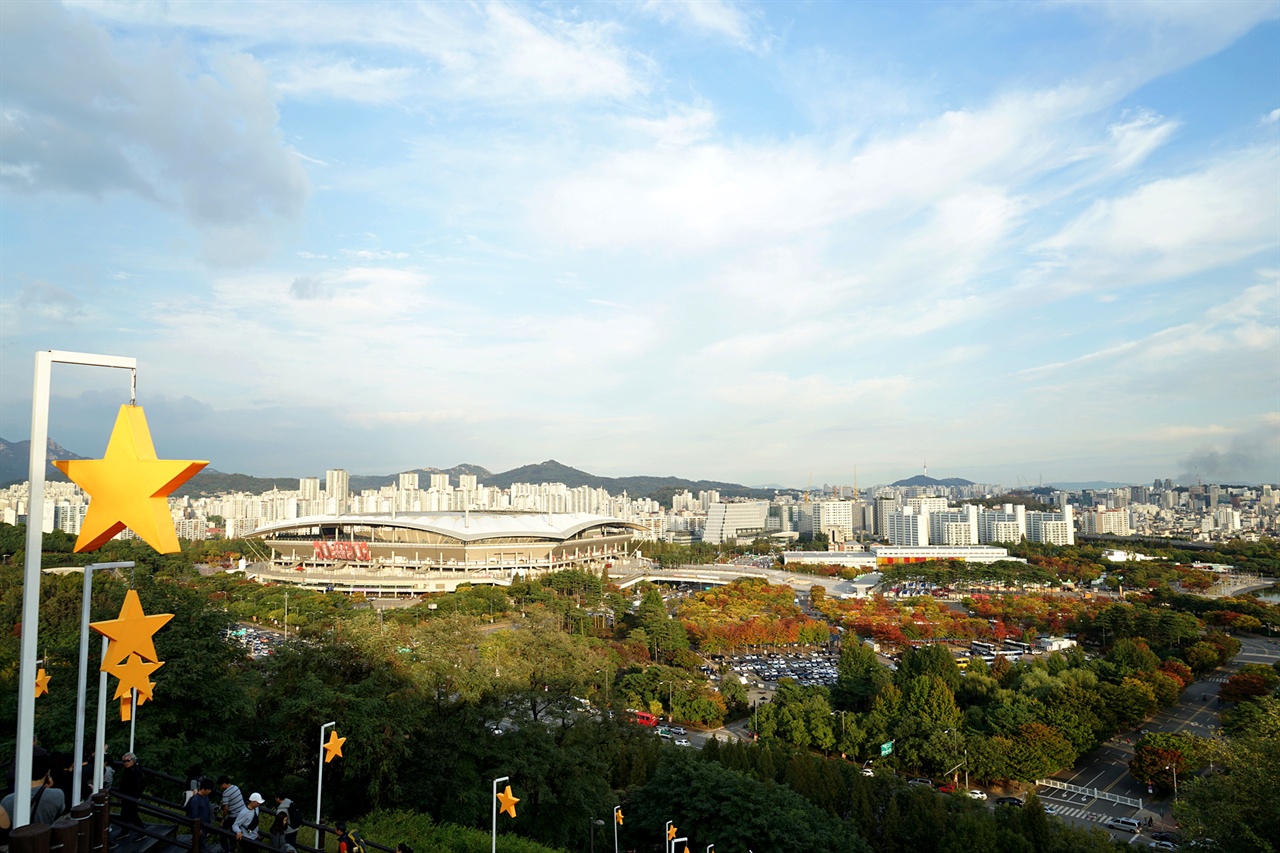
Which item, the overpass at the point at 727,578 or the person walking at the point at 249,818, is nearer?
the person walking at the point at 249,818

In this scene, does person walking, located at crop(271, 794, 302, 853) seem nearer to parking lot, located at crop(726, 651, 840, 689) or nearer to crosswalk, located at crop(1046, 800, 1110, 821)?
crosswalk, located at crop(1046, 800, 1110, 821)

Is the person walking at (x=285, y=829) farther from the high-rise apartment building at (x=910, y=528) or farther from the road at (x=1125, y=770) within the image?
the high-rise apartment building at (x=910, y=528)

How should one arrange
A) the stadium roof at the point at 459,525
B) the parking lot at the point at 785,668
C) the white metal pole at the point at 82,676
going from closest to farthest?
the white metal pole at the point at 82,676 < the parking lot at the point at 785,668 < the stadium roof at the point at 459,525

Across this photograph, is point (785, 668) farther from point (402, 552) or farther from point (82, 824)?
point (82, 824)

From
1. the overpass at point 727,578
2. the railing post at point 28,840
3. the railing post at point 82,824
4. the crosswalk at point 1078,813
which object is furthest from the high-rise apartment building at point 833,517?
the railing post at point 28,840

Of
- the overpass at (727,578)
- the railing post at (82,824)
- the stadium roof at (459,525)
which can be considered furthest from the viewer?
the overpass at (727,578)

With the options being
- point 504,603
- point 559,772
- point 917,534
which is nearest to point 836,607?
point 504,603

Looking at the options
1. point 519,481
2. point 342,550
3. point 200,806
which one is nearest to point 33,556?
point 200,806
